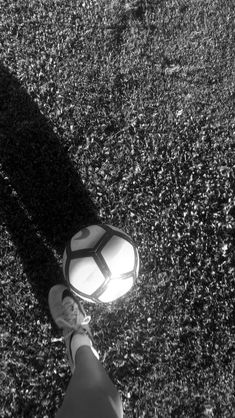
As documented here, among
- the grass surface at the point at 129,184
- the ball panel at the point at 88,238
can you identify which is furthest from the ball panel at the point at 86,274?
the grass surface at the point at 129,184

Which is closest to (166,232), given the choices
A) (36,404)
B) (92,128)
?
(92,128)

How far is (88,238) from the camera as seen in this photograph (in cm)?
375

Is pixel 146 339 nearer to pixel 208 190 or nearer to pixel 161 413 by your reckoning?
pixel 161 413

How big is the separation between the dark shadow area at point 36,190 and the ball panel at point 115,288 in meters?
0.75

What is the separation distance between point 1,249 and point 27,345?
102 centimetres

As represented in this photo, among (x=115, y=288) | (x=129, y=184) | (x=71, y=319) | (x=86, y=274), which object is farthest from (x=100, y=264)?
(x=129, y=184)

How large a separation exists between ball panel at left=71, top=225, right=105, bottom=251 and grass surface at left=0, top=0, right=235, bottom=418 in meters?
0.56

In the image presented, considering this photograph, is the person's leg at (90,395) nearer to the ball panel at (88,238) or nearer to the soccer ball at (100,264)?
the soccer ball at (100,264)

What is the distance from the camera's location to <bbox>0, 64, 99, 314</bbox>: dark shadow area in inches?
169

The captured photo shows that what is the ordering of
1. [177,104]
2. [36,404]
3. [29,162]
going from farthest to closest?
[177,104] < [29,162] < [36,404]

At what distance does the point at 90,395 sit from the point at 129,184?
2.22 m

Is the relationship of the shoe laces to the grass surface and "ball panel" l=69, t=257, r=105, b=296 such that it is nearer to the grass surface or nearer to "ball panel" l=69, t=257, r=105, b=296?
the grass surface

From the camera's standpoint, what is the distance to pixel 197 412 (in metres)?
4.17

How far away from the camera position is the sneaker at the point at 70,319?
392cm
